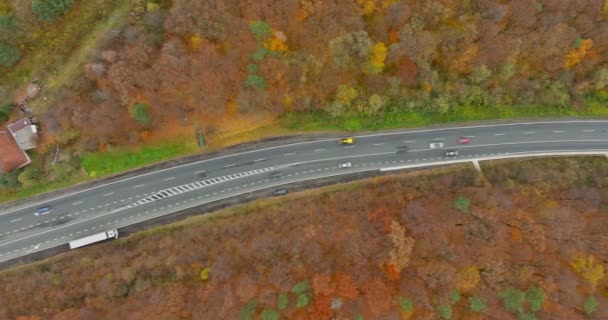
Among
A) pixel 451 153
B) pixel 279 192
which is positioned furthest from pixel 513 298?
pixel 279 192

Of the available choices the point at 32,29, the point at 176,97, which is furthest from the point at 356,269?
the point at 32,29

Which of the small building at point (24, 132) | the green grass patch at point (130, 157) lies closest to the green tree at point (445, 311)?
the green grass patch at point (130, 157)

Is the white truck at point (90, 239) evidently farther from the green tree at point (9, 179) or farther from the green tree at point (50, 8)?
the green tree at point (50, 8)

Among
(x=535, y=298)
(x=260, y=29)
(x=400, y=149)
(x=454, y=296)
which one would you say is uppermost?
(x=260, y=29)

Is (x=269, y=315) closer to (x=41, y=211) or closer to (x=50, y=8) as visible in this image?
(x=41, y=211)

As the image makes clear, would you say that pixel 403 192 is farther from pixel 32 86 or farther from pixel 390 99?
pixel 32 86

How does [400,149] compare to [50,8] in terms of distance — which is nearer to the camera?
[50,8]
